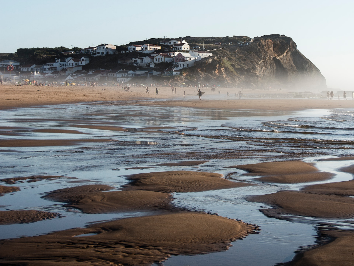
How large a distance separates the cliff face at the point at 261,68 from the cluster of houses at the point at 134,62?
5344mm

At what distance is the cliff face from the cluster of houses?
534cm

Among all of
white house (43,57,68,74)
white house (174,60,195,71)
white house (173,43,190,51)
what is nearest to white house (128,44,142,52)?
white house (173,43,190,51)

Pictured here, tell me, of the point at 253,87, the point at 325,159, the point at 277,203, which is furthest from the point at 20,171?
the point at 253,87

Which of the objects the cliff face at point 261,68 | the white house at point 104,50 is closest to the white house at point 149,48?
the white house at point 104,50

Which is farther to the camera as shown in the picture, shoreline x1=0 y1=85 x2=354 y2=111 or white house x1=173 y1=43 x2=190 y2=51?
white house x1=173 y1=43 x2=190 y2=51

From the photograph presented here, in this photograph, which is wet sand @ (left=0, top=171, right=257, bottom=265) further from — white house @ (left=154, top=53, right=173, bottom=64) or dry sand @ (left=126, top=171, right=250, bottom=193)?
white house @ (left=154, top=53, right=173, bottom=64)

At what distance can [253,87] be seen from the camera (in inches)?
4779

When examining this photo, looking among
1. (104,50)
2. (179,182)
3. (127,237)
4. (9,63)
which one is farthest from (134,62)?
(127,237)

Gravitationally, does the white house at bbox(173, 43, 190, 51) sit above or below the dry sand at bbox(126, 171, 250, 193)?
above

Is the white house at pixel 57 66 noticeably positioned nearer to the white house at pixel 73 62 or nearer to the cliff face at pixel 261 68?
the white house at pixel 73 62

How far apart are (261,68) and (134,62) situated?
40422 millimetres

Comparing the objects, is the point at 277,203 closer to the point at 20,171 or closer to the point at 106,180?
the point at 106,180

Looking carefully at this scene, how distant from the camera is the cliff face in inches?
4599

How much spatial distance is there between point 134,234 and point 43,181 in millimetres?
3954
